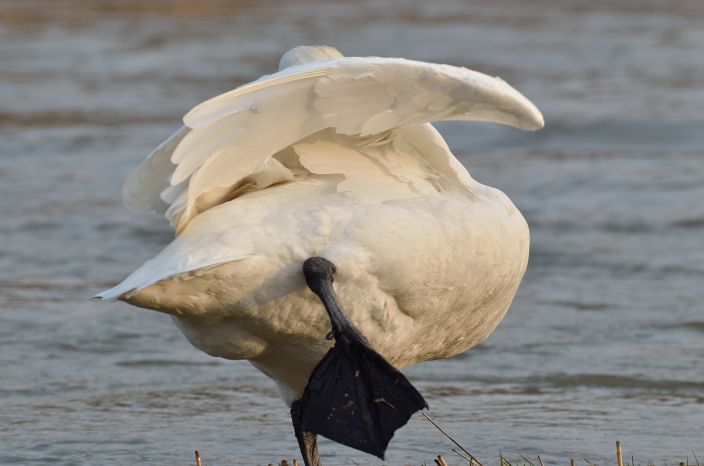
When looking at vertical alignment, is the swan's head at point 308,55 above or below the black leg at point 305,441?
above

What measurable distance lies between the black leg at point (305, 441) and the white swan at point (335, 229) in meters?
0.17

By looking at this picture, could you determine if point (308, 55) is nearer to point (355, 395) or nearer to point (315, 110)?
point (315, 110)

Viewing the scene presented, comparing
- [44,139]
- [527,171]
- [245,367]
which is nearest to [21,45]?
[44,139]

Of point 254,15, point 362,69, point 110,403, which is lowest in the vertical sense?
point 254,15

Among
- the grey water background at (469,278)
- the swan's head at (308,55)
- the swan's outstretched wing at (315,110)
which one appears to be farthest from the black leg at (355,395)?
the grey water background at (469,278)

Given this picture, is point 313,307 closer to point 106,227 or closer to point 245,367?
point 245,367

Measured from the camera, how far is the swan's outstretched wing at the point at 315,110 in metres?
4.23

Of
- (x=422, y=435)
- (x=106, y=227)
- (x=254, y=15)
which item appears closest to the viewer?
(x=422, y=435)

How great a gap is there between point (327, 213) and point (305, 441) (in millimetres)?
938

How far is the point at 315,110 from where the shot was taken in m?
4.39

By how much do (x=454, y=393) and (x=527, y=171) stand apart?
5389 mm

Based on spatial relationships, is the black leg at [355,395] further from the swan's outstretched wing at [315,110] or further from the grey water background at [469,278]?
the grey water background at [469,278]

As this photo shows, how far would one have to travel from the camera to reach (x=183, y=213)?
450cm

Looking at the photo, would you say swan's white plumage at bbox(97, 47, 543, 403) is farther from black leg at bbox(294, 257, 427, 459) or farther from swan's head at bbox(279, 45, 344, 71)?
black leg at bbox(294, 257, 427, 459)
